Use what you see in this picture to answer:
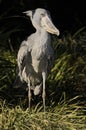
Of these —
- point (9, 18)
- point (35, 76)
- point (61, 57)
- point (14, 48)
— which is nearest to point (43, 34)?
point (35, 76)

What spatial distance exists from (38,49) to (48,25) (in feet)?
0.76

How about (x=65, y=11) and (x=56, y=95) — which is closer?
(x=56, y=95)

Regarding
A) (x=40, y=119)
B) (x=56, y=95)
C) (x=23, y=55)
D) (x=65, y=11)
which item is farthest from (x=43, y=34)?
(x=65, y=11)

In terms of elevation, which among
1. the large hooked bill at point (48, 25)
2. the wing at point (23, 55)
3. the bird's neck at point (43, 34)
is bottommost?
the wing at point (23, 55)

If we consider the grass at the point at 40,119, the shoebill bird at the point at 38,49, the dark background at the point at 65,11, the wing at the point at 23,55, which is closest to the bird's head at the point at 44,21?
the shoebill bird at the point at 38,49

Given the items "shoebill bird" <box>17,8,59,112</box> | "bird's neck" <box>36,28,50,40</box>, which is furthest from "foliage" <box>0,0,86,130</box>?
"bird's neck" <box>36,28,50,40</box>

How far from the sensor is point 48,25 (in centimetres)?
520

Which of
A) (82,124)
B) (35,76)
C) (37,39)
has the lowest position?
(82,124)

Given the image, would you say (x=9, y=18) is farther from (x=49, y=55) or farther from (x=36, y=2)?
(x=49, y=55)

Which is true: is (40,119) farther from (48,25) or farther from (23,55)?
(48,25)

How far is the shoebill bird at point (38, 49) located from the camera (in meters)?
5.20

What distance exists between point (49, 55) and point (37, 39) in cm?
19

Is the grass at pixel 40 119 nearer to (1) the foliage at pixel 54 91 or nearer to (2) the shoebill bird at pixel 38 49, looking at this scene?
(1) the foliage at pixel 54 91

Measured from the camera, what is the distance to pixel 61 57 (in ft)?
23.0
